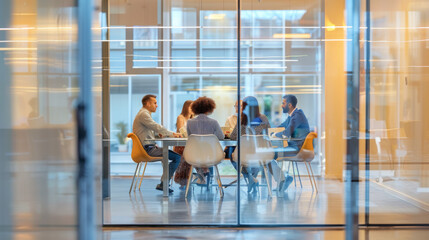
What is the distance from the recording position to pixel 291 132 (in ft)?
17.2

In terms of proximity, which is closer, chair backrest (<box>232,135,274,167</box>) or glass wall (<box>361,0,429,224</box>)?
glass wall (<box>361,0,429,224</box>)

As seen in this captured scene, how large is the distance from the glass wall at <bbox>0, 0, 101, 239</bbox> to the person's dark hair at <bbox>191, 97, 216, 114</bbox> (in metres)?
2.16

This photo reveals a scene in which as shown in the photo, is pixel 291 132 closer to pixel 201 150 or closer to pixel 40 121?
pixel 201 150

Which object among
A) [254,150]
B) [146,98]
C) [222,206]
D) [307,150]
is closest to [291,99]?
[307,150]

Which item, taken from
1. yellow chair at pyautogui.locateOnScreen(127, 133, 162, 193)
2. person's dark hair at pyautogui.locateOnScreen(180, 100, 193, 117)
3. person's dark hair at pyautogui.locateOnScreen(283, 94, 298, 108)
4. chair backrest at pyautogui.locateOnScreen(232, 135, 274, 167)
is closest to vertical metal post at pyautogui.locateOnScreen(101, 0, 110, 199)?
yellow chair at pyautogui.locateOnScreen(127, 133, 162, 193)

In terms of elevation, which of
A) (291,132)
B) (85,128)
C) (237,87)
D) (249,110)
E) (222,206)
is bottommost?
(222,206)

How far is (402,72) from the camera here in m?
5.04

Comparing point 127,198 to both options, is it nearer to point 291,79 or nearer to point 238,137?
point 238,137

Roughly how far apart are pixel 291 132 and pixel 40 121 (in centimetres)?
275

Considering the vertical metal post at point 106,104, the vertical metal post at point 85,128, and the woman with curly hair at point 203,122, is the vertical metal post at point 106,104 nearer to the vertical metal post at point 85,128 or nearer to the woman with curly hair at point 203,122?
the woman with curly hair at point 203,122

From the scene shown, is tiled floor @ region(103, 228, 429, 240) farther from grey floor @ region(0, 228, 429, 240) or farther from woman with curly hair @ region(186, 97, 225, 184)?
woman with curly hair @ region(186, 97, 225, 184)

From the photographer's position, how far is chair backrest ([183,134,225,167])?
5555mm

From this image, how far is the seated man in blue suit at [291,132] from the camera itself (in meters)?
5.23

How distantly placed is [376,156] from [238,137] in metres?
1.40
